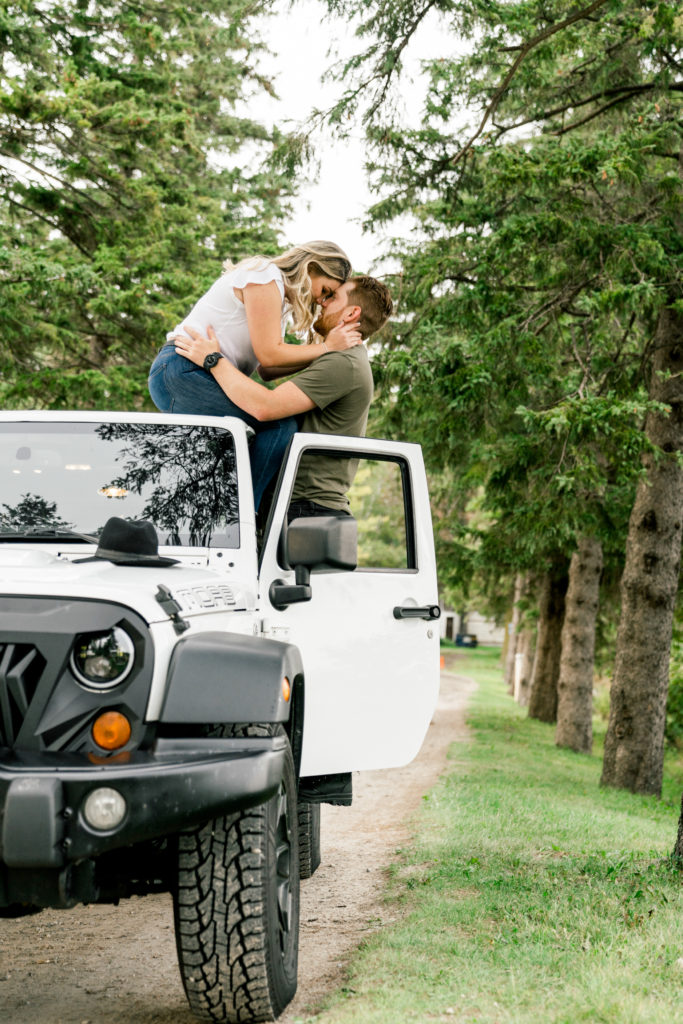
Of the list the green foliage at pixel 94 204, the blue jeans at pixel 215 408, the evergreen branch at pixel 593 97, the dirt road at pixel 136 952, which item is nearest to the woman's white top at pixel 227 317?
the blue jeans at pixel 215 408

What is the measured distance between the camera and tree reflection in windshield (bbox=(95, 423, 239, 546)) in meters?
4.48

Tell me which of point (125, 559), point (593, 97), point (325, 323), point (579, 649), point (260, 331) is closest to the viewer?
Result: point (125, 559)

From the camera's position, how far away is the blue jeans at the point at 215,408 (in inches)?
200

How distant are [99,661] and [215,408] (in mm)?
2196

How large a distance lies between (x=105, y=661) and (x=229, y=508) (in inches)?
57.3

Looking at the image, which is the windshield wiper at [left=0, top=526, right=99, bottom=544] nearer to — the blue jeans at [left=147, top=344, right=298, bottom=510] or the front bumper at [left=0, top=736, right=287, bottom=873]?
the blue jeans at [left=147, top=344, right=298, bottom=510]

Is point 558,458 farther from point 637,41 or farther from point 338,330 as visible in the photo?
point 338,330

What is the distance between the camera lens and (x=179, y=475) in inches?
181

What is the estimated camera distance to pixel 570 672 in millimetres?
18516

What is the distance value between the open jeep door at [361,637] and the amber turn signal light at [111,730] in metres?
1.34

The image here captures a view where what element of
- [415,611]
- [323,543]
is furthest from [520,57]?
[323,543]

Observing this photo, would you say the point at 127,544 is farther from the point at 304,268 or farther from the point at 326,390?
the point at 304,268

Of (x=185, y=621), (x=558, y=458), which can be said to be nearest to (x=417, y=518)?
(x=185, y=621)

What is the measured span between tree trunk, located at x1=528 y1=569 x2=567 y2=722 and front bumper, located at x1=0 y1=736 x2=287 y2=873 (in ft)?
61.3
